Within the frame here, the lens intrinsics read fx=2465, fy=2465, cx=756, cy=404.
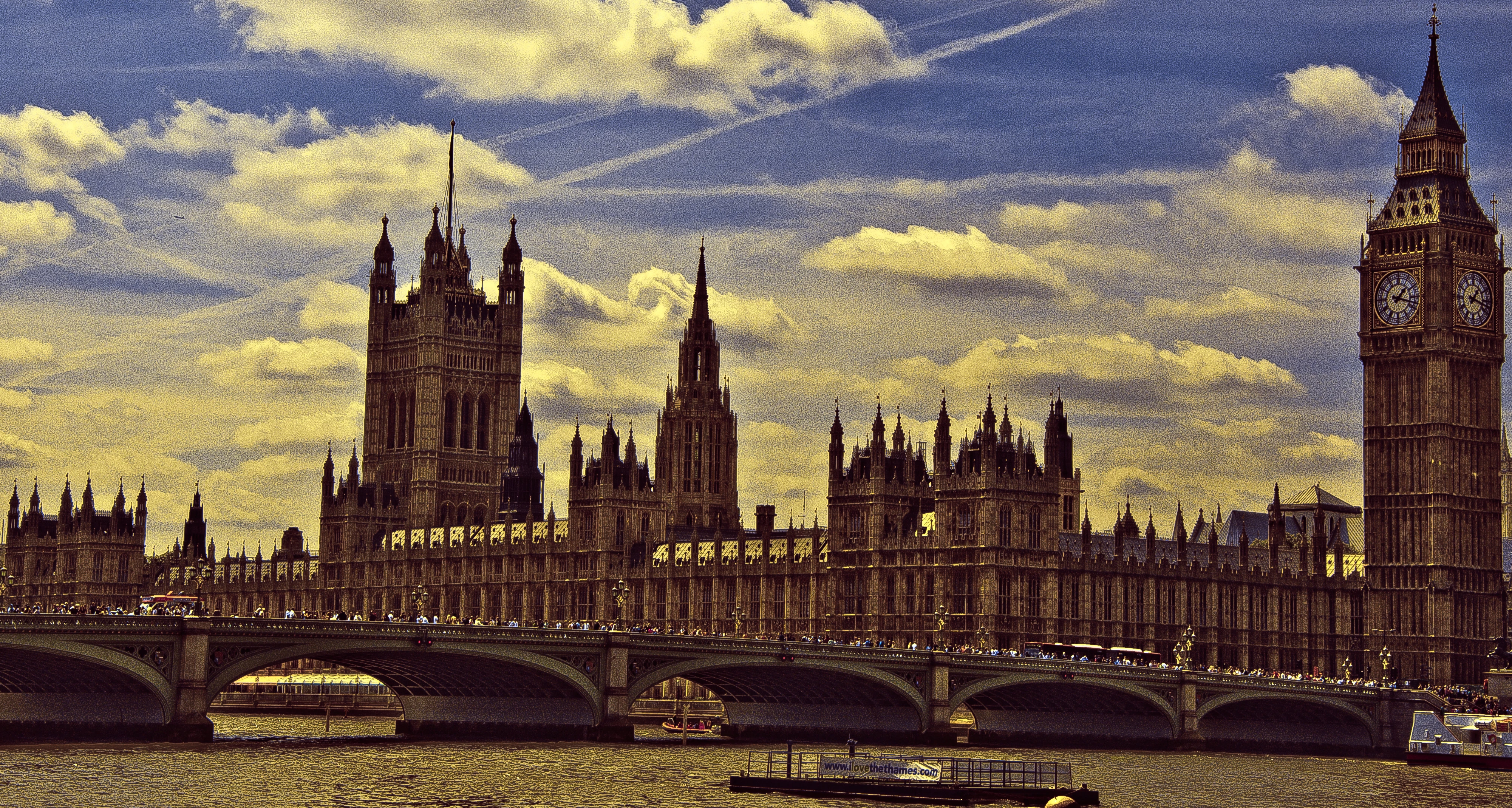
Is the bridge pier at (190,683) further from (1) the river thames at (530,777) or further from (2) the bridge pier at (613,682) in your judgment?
(2) the bridge pier at (613,682)

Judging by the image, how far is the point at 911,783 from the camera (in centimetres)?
11375

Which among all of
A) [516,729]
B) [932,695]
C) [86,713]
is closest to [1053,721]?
[932,695]

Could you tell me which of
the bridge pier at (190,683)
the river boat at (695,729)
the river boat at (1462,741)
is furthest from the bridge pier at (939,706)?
the bridge pier at (190,683)

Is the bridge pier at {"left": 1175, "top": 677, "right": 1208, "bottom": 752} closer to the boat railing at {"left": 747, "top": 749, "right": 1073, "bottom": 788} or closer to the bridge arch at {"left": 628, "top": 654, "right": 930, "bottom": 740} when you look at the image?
the bridge arch at {"left": 628, "top": 654, "right": 930, "bottom": 740}

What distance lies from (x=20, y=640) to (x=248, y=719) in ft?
267

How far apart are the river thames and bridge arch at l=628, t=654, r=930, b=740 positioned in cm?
434

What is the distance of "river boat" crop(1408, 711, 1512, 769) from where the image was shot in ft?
504

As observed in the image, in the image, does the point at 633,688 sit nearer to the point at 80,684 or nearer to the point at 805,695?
the point at 805,695

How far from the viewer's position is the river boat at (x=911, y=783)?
111375 mm

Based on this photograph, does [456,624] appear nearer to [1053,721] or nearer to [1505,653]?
[1053,721]

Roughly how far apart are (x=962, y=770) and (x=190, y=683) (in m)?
39.7

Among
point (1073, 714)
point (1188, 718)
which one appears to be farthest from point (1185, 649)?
point (1188, 718)

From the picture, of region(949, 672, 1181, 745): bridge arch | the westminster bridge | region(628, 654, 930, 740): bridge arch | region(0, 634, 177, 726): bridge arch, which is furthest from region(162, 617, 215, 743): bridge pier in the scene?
region(949, 672, 1181, 745): bridge arch

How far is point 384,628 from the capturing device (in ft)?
439
